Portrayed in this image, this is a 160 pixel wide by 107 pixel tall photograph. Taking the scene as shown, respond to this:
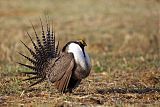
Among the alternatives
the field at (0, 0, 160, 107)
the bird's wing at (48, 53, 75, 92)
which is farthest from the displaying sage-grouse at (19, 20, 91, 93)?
the field at (0, 0, 160, 107)

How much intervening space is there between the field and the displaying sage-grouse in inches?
8.4

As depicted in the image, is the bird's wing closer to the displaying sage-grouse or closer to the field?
the displaying sage-grouse

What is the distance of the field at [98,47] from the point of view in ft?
23.2

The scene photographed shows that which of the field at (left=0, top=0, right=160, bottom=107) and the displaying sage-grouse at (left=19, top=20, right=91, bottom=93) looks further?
the field at (left=0, top=0, right=160, bottom=107)

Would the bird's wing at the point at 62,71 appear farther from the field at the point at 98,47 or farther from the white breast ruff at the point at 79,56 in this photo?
the field at the point at 98,47

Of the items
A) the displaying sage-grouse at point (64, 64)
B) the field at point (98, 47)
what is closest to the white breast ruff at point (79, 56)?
the displaying sage-grouse at point (64, 64)

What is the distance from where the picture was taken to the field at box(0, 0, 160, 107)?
7074 millimetres

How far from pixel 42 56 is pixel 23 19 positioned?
11.4m

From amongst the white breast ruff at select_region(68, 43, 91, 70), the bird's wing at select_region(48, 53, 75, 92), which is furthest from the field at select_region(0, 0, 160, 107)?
the white breast ruff at select_region(68, 43, 91, 70)

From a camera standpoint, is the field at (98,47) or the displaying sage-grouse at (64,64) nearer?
the displaying sage-grouse at (64,64)

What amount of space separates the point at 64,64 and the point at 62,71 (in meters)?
Result: 0.10

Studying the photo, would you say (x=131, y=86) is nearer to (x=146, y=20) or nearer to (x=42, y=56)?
(x=42, y=56)

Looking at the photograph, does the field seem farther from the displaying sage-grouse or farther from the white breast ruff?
the white breast ruff

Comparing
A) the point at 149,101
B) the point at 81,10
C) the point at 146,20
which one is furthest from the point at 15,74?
the point at 81,10
